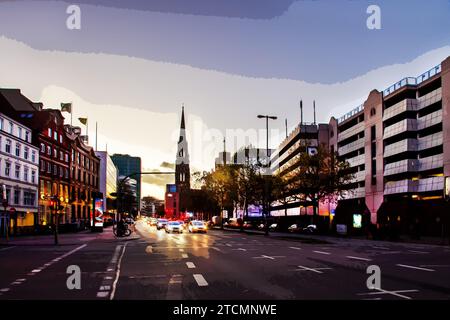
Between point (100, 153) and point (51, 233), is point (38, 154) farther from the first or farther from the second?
point (100, 153)

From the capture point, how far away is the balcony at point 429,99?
59.0 m

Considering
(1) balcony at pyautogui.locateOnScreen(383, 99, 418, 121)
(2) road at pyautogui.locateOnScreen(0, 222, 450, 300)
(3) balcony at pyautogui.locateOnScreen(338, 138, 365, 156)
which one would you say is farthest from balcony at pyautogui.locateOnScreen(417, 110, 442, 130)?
(2) road at pyautogui.locateOnScreen(0, 222, 450, 300)

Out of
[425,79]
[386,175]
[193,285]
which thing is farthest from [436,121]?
[193,285]

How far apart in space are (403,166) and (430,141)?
5.06 metres

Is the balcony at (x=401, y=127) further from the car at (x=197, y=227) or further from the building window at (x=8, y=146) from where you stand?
the building window at (x=8, y=146)

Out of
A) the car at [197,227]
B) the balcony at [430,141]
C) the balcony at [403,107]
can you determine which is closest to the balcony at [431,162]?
the balcony at [430,141]

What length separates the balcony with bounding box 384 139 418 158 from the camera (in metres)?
63.8

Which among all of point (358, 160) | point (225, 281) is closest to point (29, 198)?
point (358, 160)

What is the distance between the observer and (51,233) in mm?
61406

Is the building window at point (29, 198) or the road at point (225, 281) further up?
the building window at point (29, 198)

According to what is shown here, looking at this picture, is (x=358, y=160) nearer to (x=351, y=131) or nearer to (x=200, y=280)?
(x=351, y=131)

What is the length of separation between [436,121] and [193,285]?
5430 centimetres

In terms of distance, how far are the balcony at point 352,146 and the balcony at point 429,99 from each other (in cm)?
1587
